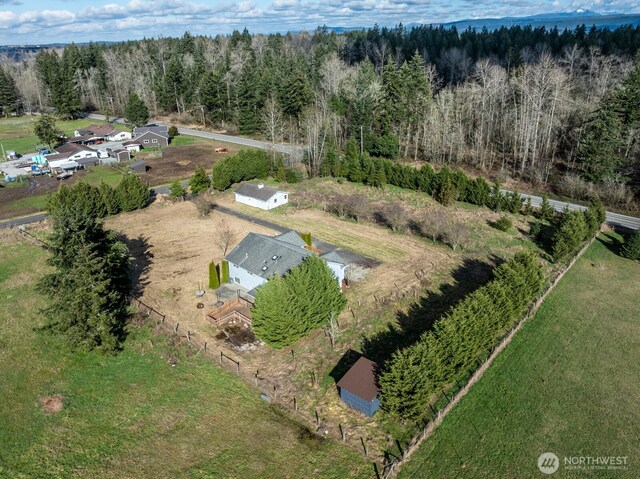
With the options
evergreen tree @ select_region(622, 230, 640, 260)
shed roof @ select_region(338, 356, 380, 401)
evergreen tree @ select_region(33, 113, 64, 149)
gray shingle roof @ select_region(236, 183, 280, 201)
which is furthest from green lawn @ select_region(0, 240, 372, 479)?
evergreen tree @ select_region(33, 113, 64, 149)

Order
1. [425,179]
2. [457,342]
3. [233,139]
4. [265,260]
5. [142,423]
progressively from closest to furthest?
[142,423] → [457,342] → [265,260] → [425,179] → [233,139]

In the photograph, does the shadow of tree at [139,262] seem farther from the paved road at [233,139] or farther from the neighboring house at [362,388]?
the paved road at [233,139]

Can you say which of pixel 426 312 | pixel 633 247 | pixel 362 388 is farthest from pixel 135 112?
pixel 633 247

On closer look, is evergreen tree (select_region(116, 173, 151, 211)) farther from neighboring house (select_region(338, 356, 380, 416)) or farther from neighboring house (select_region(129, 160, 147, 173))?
neighboring house (select_region(338, 356, 380, 416))

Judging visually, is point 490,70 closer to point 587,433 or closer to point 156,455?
point 587,433

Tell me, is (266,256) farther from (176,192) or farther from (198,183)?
(198,183)

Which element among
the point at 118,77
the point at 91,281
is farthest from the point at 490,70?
the point at 118,77
